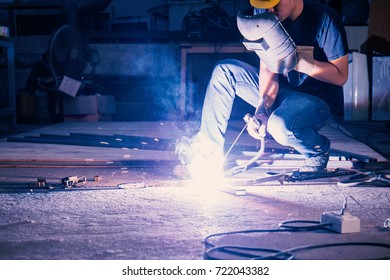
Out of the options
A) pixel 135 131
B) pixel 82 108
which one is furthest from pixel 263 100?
pixel 82 108

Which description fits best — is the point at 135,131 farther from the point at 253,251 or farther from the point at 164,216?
the point at 253,251

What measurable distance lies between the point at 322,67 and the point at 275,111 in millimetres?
389

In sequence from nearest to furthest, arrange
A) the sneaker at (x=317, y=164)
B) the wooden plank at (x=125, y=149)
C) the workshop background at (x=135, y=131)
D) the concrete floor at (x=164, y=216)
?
the concrete floor at (x=164, y=216)
the workshop background at (x=135, y=131)
the sneaker at (x=317, y=164)
the wooden plank at (x=125, y=149)

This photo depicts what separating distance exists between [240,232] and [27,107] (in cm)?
568

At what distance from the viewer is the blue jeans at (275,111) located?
3.30 metres

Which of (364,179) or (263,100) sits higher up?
(263,100)

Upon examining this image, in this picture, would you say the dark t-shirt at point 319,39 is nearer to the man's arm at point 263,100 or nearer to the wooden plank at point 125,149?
the man's arm at point 263,100

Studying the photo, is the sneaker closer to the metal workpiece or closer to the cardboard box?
the metal workpiece

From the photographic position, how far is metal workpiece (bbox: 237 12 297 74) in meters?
2.82

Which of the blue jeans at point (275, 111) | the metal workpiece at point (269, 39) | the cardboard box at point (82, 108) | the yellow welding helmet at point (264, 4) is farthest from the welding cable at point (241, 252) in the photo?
the cardboard box at point (82, 108)

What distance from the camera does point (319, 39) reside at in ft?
10.8

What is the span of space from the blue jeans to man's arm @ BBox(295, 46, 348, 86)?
215mm

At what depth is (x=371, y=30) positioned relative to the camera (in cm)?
762

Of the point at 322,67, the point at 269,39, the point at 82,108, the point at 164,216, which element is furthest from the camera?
the point at 82,108
